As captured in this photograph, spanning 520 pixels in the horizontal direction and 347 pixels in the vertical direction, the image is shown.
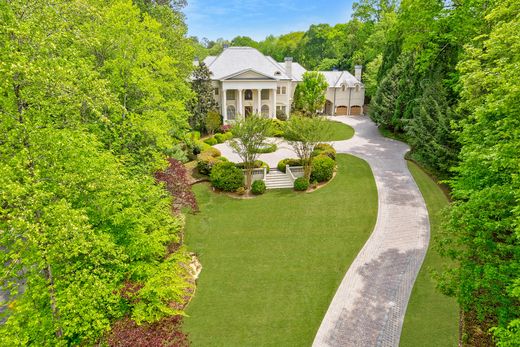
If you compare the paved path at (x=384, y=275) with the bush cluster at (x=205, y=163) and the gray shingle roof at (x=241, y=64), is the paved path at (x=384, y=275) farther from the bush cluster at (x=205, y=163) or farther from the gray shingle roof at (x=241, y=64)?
the gray shingle roof at (x=241, y=64)

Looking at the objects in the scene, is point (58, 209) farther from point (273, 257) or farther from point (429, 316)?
point (429, 316)

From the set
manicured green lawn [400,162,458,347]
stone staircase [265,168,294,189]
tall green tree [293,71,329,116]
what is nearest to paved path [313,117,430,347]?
manicured green lawn [400,162,458,347]

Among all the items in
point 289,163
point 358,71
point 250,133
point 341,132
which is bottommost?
point 289,163

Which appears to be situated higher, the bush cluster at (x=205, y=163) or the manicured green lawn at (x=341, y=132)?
the manicured green lawn at (x=341, y=132)

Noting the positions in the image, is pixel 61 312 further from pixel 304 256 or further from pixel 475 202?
pixel 475 202

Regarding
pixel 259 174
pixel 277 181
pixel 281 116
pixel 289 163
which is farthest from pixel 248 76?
pixel 277 181

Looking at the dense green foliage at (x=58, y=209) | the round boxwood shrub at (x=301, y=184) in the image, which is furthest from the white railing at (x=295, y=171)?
the dense green foliage at (x=58, y=209)
